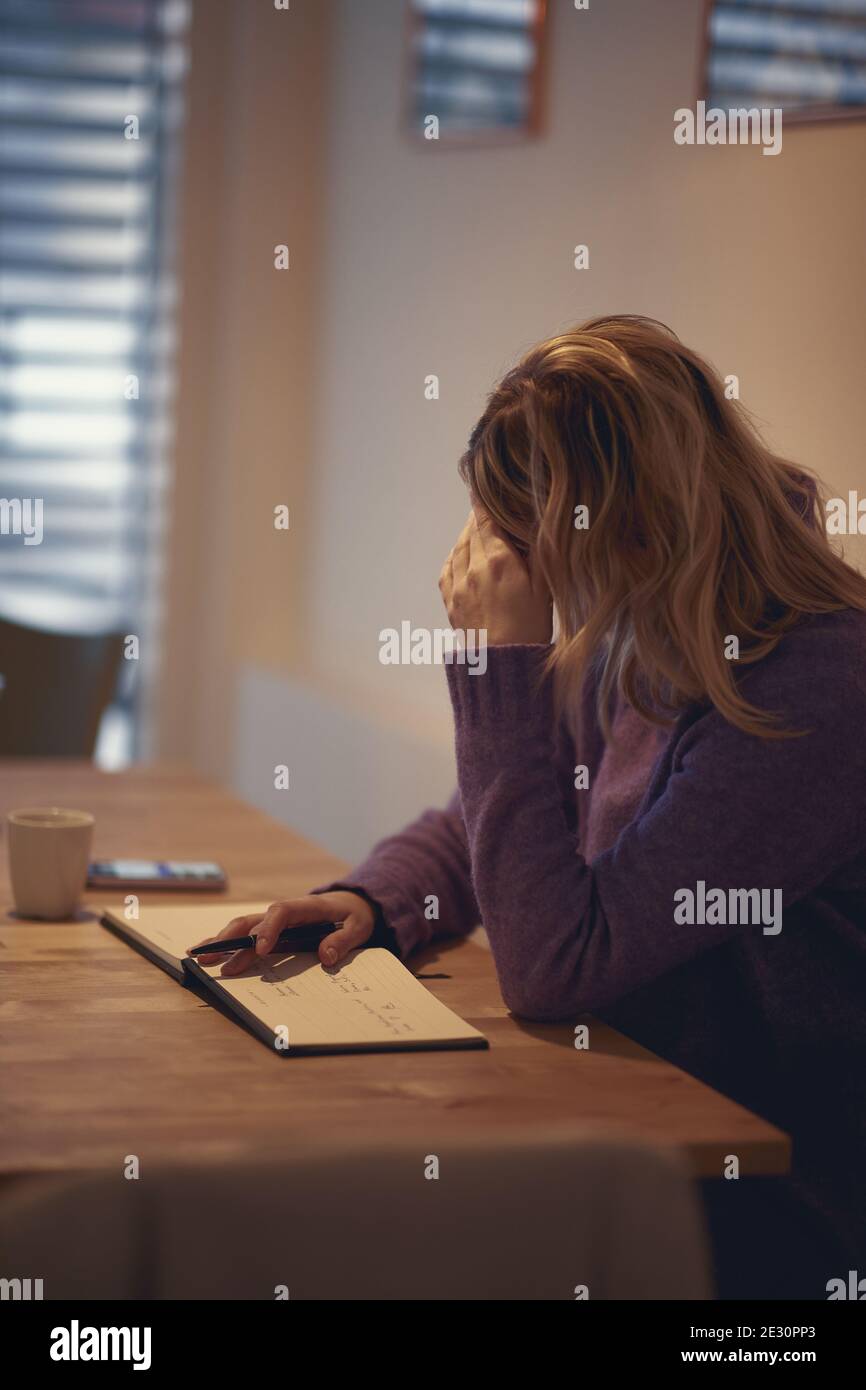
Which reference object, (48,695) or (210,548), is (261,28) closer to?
(210,548)

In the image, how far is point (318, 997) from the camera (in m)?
1.14

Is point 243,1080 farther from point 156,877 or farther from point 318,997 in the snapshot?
point 156,877

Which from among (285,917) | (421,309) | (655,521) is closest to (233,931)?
(285,917)

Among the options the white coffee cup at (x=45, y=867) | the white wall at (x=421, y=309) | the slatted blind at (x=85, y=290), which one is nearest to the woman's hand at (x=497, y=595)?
the white coffee cup at (x=45, y=867)

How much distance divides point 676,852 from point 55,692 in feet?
6.14

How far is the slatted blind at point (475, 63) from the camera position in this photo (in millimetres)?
2525

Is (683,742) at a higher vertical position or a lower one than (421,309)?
lower

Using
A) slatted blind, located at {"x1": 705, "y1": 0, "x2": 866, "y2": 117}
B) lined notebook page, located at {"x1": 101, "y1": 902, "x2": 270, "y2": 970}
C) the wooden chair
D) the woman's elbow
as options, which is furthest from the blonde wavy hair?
the wooden chair

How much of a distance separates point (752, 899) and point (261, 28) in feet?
9.33

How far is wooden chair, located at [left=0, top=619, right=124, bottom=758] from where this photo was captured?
2719mm

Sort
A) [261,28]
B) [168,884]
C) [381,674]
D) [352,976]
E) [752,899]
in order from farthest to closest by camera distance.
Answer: [261,28]
[381,674]
[168,884]
[352,976]
[752,899]

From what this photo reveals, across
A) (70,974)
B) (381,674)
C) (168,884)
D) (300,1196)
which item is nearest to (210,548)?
(381,674)

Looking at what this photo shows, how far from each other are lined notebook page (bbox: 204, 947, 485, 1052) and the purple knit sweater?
0.08 meters

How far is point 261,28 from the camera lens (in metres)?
3.34
